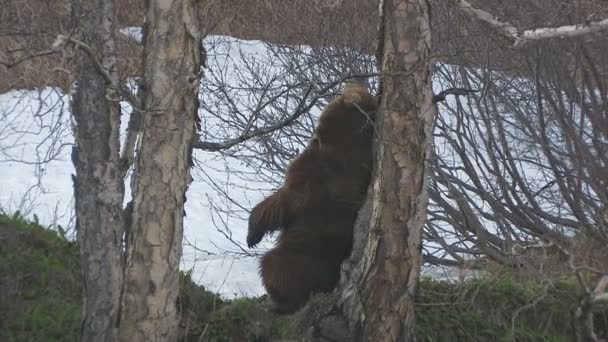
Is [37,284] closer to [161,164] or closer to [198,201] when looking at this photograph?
[161,164]

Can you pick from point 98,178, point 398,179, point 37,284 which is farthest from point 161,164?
point 37,284

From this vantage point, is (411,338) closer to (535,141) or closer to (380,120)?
(380,120)

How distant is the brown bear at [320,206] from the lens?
15.0ft

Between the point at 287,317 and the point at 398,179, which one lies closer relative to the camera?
the point at 398,179

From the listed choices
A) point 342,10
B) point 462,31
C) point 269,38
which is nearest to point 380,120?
point 462,31

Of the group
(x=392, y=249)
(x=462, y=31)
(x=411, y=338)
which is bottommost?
(x=411, y=338)

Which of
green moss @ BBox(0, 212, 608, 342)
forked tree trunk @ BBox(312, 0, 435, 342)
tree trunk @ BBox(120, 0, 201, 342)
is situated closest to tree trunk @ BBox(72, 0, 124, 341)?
tree trunk @ BBox(120, 0, 201, 342)

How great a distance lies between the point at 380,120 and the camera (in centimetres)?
406

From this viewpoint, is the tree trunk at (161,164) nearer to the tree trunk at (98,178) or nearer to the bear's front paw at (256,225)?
the tree trunk at (98,178)

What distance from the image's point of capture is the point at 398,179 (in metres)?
3.96

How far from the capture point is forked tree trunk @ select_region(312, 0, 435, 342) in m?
3.95

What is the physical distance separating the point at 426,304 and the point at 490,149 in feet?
7.78

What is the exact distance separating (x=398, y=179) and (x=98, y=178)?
1.42 m

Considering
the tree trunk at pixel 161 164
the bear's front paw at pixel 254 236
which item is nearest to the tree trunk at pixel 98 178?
the tree trunk at pixel 161 164
